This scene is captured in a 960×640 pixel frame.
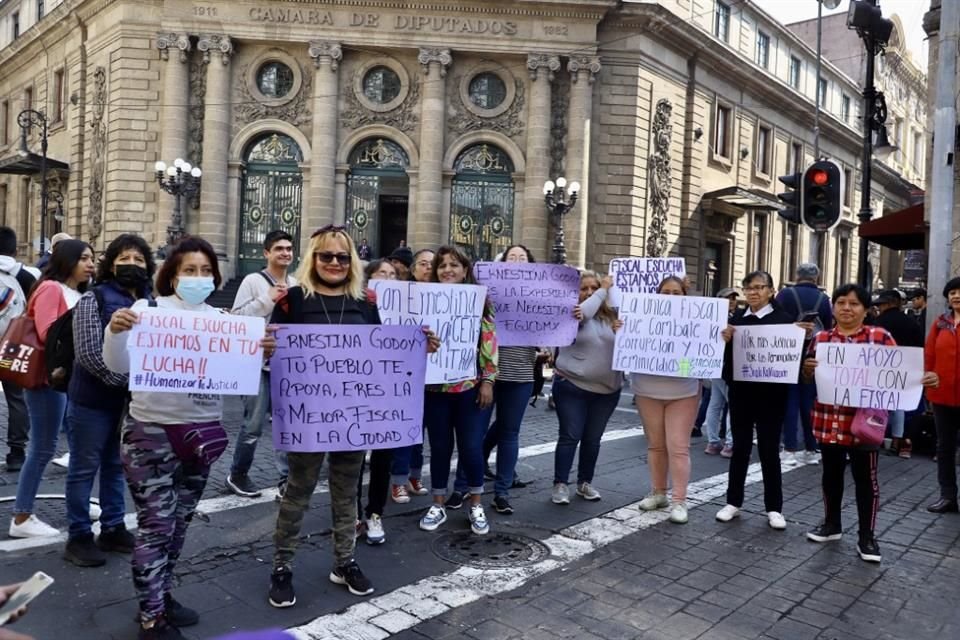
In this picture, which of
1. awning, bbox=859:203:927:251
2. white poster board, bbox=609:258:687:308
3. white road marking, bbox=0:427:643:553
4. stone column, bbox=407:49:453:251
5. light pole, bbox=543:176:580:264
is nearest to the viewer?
white road marking, bbox=0:427:643:553

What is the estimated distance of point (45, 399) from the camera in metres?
4.93

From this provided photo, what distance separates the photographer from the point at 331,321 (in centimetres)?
412

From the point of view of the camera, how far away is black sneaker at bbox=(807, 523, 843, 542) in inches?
213

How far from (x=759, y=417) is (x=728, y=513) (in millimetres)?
812

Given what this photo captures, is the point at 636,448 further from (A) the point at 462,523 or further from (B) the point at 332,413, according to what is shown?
(B) the point at 332,413

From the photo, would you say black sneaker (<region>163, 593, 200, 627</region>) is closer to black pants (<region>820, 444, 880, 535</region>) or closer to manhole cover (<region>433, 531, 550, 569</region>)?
manhole cover (<region>433, 531, 550, 569</region>)

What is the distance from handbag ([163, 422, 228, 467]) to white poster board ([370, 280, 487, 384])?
168 cm

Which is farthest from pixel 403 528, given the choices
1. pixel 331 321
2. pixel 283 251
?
pixel 283 251

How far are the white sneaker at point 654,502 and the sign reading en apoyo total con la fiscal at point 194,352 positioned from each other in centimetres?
356

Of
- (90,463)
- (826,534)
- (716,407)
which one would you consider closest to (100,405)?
(90,463)

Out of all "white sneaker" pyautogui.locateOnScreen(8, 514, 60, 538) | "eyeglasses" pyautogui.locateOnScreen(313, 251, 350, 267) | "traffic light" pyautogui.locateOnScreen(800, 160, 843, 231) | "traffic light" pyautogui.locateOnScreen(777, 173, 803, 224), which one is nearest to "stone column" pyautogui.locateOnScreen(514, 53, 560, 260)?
"traffic light" pyautogui.locateOnScreen(777, 173, 803, 224)

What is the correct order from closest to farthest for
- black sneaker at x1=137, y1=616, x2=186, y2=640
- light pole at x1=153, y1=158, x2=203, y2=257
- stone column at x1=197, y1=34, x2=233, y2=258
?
black sneaker at x1=137, y1=616, x2=186, y2=640 < light pole at x1=153, y1=158, x2=203, y2=257 < stone column at x1=197, y1=34, x2=233, y2=258

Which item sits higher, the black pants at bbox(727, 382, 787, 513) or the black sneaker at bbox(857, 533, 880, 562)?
the black pants at bbox(727, 382, 787, 513)

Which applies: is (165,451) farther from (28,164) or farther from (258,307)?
(28,164)
